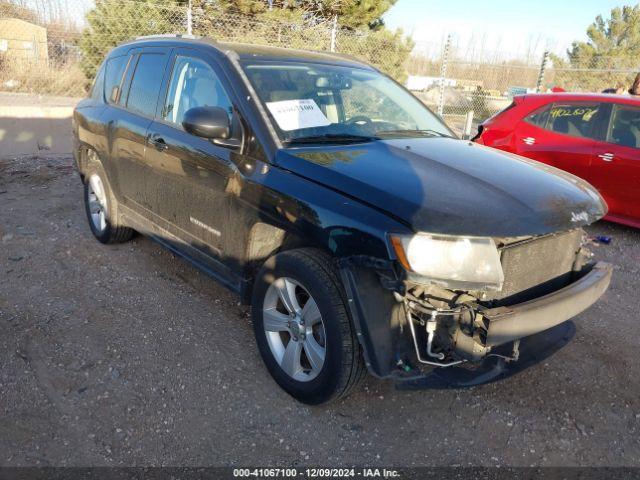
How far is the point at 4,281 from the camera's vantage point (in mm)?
4133

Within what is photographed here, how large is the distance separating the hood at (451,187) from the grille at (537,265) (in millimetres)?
143

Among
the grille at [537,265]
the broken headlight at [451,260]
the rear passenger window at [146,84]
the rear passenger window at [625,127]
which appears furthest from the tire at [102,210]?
the rear passenger window at [625,127]

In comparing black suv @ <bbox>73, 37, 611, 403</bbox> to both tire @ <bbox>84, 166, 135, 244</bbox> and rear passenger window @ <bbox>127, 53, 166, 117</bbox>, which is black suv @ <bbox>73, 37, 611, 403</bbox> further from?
tire @ <bbox>84, 166, 135, 244</bbox>

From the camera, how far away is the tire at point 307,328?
8.11 feet

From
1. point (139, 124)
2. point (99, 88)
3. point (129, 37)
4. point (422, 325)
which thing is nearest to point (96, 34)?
point (129, 37)

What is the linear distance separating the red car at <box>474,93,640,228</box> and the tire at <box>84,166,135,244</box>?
4156 mm

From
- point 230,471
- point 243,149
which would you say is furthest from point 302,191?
point 230,471

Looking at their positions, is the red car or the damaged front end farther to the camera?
the red car

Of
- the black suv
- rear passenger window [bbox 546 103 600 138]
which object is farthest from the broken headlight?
rear passenger window [bbox 546 103 600 138]

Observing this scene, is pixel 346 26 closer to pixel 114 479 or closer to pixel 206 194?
pixel 206 194

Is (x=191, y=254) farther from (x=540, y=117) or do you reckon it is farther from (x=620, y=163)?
(x=540, y=117)

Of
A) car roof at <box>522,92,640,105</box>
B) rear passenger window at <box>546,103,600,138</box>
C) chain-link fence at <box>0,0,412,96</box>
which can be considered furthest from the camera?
chain-link fence at <box>0,0,412,96</box>

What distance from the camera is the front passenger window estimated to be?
3255 mm

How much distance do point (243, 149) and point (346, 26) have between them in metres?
12.4
